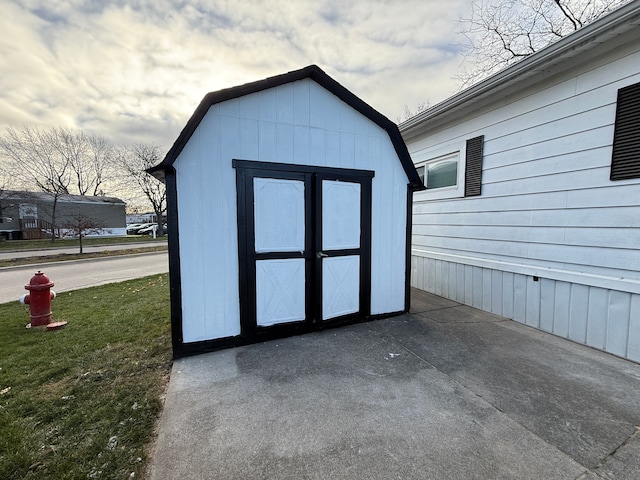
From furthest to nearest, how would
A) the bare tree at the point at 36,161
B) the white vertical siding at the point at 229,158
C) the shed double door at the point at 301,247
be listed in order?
the bare tree at the point at 36,161
the shed double door at the point at 301,247
the white vertical siding at the point at 229,158

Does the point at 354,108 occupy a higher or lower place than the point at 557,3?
lower

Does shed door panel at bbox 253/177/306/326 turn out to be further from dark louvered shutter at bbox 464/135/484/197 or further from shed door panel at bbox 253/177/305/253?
dark louvered shutter at bbox 464/135/484/197

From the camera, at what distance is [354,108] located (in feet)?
12.8

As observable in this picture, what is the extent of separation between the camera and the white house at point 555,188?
2.98 metres

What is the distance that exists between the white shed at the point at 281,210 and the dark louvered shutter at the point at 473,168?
1286mm

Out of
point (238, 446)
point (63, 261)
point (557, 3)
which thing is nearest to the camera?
point (238, 446)

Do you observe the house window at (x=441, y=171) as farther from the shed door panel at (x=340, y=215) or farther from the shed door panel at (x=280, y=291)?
the shed door panel at (x=280, y=291)

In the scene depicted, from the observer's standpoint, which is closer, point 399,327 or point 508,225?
point 399,327

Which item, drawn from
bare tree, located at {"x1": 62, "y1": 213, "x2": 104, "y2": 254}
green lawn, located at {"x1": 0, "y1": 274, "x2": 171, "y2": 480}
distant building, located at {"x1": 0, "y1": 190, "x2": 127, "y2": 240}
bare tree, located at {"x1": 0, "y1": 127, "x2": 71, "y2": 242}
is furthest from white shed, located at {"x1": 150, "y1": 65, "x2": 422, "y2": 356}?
distant building, located at {"x1": 0, "y1": 190, "x2": 127, "y2": 240}

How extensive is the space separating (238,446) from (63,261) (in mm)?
14042

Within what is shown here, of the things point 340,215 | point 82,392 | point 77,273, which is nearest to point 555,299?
point 340,215

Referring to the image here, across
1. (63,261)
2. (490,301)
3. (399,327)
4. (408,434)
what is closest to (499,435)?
(408,434)

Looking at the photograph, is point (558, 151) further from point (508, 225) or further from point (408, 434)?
point (408, 434)

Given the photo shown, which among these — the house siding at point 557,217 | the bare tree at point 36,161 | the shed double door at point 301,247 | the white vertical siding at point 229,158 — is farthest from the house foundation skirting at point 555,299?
the bare tree at point 36,161
